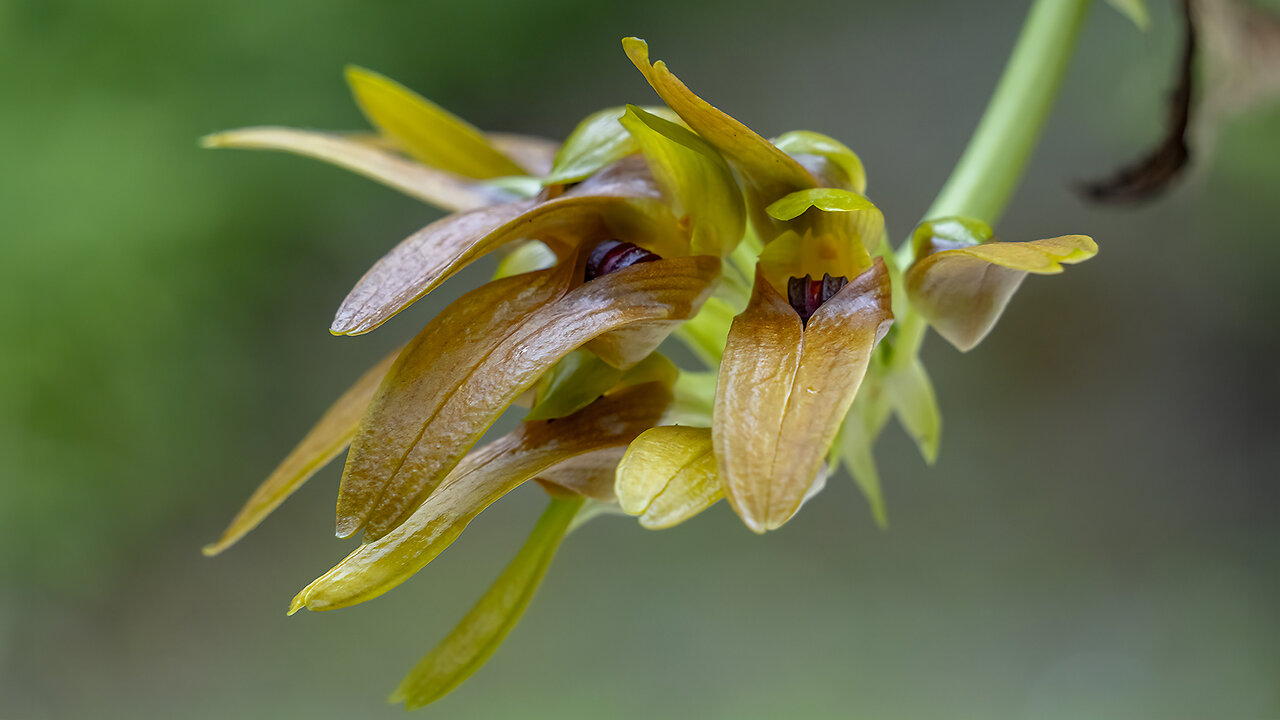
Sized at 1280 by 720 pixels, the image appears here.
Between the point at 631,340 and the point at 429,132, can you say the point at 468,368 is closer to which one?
the point at 631,340

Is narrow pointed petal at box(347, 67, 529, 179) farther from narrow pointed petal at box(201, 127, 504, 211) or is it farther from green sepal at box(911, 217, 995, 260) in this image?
green sepal at box(911, 217, 995, 260)

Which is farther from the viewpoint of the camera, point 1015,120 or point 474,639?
point 1015,120

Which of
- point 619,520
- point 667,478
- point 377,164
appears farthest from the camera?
point 619,520

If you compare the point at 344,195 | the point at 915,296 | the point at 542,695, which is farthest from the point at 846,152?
the point at 344,195

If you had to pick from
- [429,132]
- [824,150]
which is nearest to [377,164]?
[429,132]

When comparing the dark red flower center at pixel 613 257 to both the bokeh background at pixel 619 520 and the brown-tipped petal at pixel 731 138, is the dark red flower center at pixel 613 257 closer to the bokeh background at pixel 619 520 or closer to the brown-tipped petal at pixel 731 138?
the brown-tipped petal at pixel 731 138

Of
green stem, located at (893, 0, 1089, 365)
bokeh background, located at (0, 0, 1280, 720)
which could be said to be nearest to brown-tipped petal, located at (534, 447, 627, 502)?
green stem, located at (893, 0, 1089, 365)
